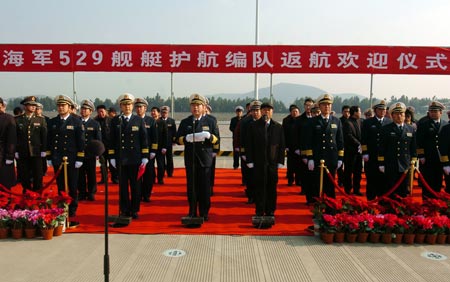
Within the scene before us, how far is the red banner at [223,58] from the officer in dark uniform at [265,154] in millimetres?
5008

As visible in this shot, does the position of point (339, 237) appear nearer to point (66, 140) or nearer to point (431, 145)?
point (431, 145)

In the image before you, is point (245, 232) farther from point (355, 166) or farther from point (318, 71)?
point (318, 71)

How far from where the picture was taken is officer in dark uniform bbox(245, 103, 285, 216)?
5.80m

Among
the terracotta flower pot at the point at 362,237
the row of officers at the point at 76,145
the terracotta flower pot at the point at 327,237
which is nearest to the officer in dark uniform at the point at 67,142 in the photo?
the row of officers at the point at 76,145

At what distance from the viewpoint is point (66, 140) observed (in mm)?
5930

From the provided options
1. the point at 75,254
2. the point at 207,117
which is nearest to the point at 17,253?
the point at 75,254

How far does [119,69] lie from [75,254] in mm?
6918

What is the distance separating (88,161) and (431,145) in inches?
246

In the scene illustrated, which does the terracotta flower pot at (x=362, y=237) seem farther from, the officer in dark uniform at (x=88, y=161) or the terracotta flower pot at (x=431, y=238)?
the officer in dark uniform at (x=88, y=161)

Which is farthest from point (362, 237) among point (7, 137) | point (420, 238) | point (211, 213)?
point (7, 137)

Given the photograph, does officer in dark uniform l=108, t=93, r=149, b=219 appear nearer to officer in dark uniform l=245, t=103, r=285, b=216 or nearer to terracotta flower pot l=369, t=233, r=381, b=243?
officer in dark uniform l=245, t=103, r=285, b=216

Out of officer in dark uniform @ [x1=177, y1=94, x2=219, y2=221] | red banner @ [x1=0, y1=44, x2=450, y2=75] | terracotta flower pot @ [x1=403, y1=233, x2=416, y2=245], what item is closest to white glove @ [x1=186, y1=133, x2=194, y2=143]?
officer in dark uniform @ [x1=177, y1=94, x2=219, y2=221]

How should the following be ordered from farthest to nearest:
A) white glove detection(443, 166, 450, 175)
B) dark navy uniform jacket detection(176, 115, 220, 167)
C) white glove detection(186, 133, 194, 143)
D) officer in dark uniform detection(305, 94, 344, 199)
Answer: white glove detection(443, 166, 450, 175) < officer in dark uniform detection(305, 94, 344, 199) < dark navy uniform jacket detection(176, 115, 220, 167) < white glove detection(186, 133, 194, 143)

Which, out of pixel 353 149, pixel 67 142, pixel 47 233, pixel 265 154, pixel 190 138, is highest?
pixel 190 138
